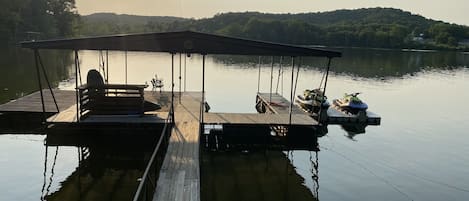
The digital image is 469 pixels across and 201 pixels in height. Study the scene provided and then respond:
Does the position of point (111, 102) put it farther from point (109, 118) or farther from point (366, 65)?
point (366, 65)

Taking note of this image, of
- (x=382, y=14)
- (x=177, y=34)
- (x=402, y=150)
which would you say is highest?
(x=382, y=14)

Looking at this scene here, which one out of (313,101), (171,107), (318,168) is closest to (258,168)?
(318,168)

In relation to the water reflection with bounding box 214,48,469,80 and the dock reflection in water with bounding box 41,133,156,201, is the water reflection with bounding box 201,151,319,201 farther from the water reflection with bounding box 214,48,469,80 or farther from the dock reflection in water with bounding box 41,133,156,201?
the water reflection with bounding box 214,48,469,80

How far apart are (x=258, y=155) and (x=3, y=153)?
7969 millimetres

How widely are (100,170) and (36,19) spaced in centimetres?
7053

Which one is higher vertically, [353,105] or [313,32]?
[313,32]

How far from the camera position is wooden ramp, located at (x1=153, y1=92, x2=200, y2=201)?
290 inches

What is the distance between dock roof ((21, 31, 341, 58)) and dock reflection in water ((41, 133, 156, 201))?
2.85 meters

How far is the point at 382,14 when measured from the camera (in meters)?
168

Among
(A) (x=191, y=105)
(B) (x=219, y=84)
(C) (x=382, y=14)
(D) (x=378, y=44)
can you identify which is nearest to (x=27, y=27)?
(B) (x=219, y=84)

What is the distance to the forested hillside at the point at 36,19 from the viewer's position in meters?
61.6

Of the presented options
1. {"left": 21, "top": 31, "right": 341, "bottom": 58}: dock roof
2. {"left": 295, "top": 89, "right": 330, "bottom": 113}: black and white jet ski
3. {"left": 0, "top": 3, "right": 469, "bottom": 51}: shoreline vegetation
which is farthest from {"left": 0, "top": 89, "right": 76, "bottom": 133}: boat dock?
{"left": 0, "top": 3, "right": 469, "bottom": 51}: shoreline vegetation

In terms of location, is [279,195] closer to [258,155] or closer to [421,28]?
[258,155]

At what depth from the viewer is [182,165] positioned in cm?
891
